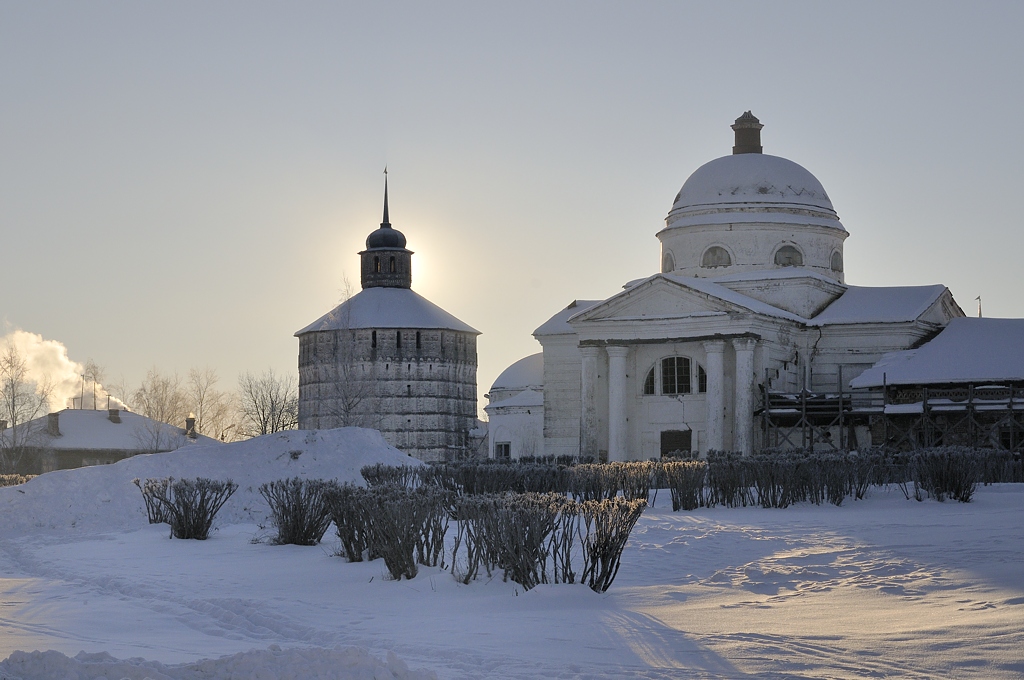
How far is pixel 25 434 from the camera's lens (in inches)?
2689

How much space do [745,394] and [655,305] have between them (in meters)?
4.45

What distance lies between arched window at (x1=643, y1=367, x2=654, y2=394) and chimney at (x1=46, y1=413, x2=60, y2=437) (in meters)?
38.1

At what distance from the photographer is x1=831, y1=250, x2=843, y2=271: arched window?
48000mm

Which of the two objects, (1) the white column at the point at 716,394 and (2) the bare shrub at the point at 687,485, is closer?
(2) the bare shrub at the point at 687,485

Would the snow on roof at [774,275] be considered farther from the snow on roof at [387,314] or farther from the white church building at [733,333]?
the snow on roof at [387,314]

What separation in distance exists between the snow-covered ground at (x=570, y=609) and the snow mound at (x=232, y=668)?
0.06ft

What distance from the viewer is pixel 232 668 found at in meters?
7.57

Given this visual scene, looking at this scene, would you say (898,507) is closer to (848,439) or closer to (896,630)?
(896,630)

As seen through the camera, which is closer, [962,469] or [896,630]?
[896,630]

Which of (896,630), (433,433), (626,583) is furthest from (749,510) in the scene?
(433,433)

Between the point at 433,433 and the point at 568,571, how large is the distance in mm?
63511

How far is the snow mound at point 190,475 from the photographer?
23359mm

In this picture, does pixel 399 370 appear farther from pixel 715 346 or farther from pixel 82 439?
pixel 715 346

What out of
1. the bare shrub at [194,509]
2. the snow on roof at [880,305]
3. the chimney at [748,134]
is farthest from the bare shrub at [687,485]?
the chimney at [748,134]
